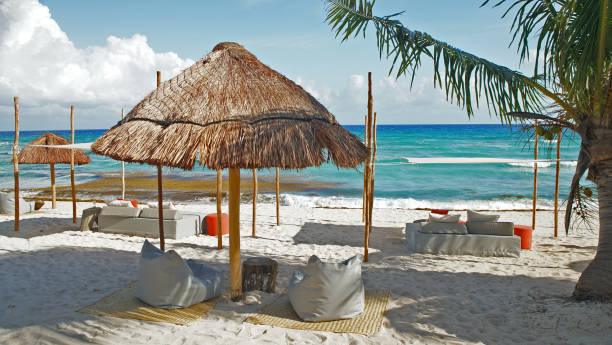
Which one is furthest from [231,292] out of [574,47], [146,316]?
[574,47]

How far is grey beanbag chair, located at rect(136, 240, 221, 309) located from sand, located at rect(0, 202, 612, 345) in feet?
0.95

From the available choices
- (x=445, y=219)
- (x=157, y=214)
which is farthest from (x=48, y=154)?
(x=445, y=219)

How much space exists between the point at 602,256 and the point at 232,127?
11.5 feet

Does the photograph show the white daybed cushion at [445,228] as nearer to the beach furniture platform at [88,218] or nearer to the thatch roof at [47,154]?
the beach furniture platform at [88,218]

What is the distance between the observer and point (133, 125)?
3557mm

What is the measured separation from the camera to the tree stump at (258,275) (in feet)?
13.8

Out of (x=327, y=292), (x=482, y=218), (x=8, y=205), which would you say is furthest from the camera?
(x=8, y=205)

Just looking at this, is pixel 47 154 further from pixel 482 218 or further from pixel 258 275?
pixel 482 218

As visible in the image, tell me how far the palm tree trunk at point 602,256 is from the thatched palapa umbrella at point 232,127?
2.17m

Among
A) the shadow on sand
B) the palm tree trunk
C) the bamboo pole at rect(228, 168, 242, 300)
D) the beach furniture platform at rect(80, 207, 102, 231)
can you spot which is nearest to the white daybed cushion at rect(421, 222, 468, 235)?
the palm tree trunk

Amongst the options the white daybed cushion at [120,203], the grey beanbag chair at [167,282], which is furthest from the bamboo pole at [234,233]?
the white daybed cushion at [120,203]

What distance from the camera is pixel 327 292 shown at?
139 inches

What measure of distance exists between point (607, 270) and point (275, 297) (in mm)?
2999

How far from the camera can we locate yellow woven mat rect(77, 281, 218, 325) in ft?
11.7
